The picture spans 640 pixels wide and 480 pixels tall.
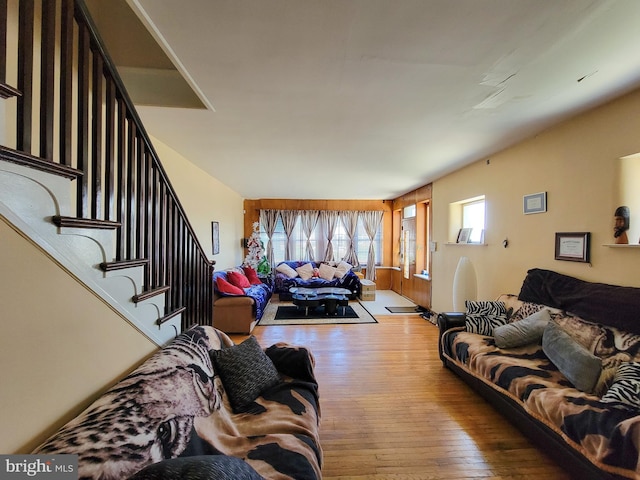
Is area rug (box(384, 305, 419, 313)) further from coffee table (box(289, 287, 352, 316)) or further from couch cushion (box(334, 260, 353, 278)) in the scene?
couch cushion (box(334, 260, 353, 278))

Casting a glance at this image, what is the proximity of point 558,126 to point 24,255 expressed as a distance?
3.90m

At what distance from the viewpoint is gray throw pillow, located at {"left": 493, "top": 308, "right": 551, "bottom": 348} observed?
2.32m

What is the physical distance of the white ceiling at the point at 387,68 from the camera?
1.30m

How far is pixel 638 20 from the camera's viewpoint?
1328mm

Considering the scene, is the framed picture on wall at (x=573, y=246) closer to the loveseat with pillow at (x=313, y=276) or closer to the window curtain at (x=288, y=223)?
the loveseat with pillow at (x=313, y=276)

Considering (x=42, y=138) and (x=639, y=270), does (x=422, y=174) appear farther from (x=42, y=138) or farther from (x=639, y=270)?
(x=42, y=138)

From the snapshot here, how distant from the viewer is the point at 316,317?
4.97 meters

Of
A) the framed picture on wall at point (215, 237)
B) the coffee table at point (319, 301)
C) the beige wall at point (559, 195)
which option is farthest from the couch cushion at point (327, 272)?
the beige wall at point (559, 195)

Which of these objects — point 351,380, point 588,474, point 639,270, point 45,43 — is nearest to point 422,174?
point 639,270

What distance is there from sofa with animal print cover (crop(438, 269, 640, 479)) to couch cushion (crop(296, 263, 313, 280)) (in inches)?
168

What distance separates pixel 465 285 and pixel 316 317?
2601 mm

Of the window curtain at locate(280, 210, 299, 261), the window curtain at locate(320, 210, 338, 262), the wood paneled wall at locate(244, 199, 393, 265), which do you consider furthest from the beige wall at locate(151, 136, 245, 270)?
the window curtain at locate(320, 210, 338, 262)

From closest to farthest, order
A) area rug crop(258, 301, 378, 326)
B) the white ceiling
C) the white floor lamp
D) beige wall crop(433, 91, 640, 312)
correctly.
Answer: the white ceiling < beige wall crop(433, 91, 640, 312) < the white floor lamp < area rug crop(258, 301, 378, 326)

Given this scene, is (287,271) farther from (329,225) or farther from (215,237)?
(215,237)
